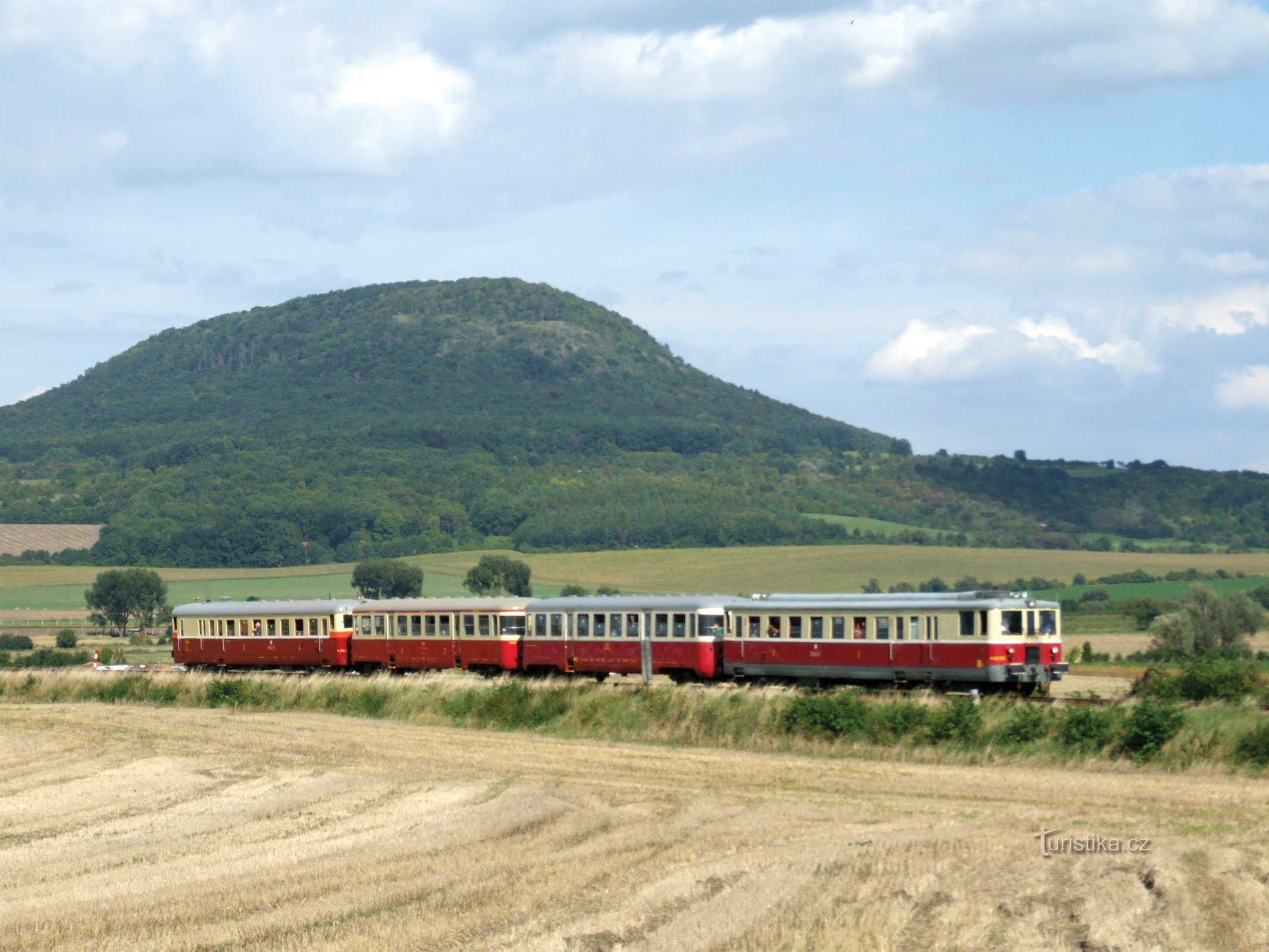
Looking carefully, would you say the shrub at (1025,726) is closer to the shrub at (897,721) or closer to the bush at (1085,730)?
the bush at (1085,730)

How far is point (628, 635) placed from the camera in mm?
42156

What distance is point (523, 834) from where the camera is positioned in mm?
17891

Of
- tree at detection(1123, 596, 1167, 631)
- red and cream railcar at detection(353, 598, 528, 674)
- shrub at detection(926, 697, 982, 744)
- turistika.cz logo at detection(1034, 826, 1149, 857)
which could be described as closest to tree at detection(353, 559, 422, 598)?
tree at detection(1123, 596, 1167, 631)

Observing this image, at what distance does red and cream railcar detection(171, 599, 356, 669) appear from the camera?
51594 mm

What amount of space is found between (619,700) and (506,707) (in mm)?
2956

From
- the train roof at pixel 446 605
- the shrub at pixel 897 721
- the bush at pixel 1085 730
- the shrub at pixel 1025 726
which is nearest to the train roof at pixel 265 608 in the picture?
the train roof at pixel 446 605

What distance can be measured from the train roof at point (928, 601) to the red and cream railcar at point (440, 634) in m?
10.5

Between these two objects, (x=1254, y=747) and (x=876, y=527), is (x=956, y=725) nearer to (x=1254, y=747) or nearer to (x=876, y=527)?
(x=1254, y=747)

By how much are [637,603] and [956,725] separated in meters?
17.4

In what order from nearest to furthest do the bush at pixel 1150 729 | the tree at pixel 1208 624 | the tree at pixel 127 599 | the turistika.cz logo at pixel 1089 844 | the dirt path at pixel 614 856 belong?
1. the dirt path at pixel 614 856
2. the turistika.cz logo at pixel 1089 844
3. the bush at pixel 1150 729
4. the tree at pixel 1208 624
5. the tree at pixel 127 599

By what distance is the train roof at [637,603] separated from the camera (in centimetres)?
4078

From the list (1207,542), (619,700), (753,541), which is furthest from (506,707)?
(1207,542)

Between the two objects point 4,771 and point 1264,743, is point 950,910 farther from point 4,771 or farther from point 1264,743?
point 4,771

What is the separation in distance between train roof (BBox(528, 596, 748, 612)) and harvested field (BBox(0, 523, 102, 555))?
14376 cm
